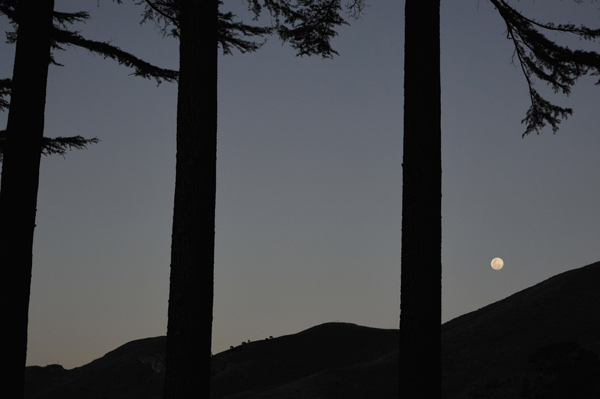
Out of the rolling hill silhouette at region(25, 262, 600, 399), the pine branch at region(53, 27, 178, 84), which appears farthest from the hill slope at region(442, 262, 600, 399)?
the pine branch at region(53, 27, 178, 84)

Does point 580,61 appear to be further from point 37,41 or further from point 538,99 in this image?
point 37,41

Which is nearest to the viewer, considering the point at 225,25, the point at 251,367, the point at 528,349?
the point at 225,25

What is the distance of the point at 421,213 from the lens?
8.55 meters

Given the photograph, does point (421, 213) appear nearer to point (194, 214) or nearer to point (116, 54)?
point (194, 214)

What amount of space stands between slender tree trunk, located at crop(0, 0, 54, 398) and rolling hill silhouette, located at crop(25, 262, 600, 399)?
48.5 feet

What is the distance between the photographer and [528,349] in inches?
1104

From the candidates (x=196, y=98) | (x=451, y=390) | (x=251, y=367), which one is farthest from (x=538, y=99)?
(x=251, y=367)

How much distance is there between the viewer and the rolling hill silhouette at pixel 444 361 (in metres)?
21.7

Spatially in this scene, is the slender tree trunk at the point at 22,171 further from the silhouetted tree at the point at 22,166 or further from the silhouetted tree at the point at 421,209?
the silhouetted tree at the point at 421,209

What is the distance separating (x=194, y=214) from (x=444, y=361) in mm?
23432

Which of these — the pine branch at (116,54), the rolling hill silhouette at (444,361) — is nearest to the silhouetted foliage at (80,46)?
the pine branch at (116,54)

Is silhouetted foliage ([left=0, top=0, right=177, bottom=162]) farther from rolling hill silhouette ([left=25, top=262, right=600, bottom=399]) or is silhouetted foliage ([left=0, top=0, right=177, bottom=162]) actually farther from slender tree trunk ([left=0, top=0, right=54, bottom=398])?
rolling hill silhouette ([left=25, top=262, right=600, bottom=399])

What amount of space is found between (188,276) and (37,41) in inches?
203

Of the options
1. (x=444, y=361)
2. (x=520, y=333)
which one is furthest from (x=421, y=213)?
(x=520, y=333)
